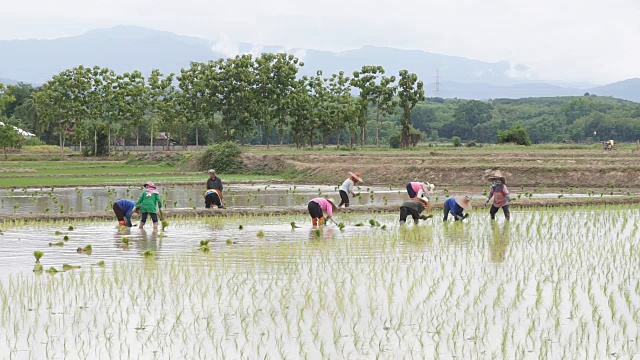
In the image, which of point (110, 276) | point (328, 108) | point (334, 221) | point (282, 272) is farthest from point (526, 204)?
point (328, 108)

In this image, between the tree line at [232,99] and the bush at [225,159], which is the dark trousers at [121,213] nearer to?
the bush at [225,159]

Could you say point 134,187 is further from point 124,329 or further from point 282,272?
point 124,329

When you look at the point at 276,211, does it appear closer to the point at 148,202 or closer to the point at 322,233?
the point at 148,202

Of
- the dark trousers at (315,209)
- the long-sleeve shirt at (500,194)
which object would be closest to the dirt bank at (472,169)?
the long-sleeve shirt at (500,194)

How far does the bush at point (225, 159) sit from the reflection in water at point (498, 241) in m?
27.9

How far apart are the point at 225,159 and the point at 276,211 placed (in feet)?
80.8

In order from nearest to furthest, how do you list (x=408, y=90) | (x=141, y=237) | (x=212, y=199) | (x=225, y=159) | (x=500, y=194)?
(x=141, y=237), (x=500, y=194), (x=212, y=199), (x=225, y=159), (x=408, y=90)

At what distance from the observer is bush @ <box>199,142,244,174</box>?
44.3m

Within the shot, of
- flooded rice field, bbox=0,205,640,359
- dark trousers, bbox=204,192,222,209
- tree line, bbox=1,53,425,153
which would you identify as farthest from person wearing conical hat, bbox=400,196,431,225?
tree line, bbox=1,53,425,153

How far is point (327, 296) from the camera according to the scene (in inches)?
376

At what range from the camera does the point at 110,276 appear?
35.4 ft

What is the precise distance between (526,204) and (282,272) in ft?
39.0

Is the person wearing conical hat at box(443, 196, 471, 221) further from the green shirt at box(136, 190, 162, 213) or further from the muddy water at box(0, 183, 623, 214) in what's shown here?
the green shirt at box(136, 190, 162, 213)

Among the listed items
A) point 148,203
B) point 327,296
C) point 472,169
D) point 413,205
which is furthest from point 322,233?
point 472,169
